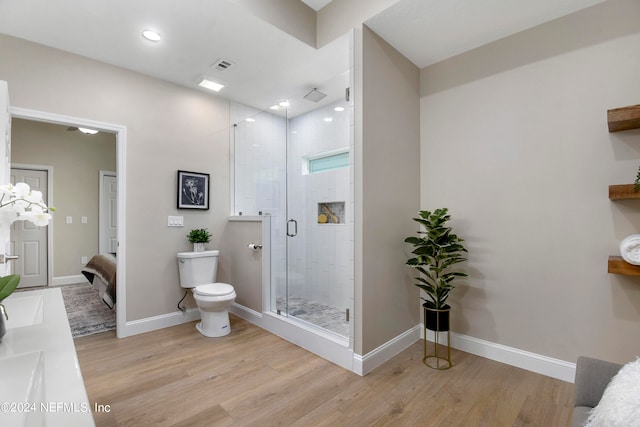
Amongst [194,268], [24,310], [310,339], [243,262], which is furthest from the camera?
[243,262]

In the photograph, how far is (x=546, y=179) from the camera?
2.24m

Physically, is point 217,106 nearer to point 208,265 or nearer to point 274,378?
point 208,265

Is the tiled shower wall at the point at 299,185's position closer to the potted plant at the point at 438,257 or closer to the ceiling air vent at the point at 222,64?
the ceiling air vent at the point at 222,64

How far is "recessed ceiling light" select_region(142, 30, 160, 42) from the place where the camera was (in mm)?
2406

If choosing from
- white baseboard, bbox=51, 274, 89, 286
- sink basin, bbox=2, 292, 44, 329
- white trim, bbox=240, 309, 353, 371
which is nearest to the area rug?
white baseboard, bbox=51, 274, 89, 286

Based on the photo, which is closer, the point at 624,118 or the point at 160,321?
the point at 624,118

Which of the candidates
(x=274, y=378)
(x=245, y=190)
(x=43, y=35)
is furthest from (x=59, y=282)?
(x=274, y=378)

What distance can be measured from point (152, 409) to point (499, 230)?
274cm

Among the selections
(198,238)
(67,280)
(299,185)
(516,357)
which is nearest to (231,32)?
(299,185)

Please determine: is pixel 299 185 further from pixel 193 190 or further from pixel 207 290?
pixel 207 290

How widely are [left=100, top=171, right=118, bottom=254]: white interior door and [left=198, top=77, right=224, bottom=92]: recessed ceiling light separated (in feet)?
11.2

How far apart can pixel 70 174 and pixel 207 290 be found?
4.02 metres

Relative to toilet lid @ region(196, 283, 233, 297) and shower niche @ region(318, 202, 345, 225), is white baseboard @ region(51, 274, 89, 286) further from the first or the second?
shower niche @ region(318, 202, 345, 225)

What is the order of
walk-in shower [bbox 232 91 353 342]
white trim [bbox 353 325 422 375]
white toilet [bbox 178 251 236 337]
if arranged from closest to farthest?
1. white trim [bbox 353 325 422 375]
2. white toilet [bbox 178 251 236 337]
3. walk-in shower [bbox 232 91 353 342]
